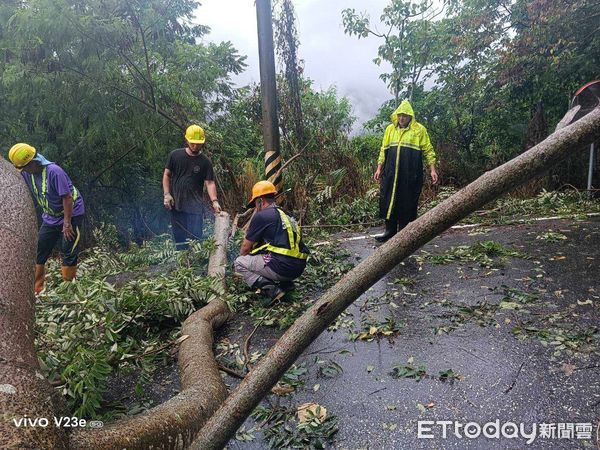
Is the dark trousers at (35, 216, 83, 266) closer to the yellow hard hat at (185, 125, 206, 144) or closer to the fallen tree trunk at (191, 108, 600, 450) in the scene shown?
the yellow hard hat at (185, 125, 206, 144)

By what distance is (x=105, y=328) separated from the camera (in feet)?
9.91

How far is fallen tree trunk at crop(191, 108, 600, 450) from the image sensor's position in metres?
0.99

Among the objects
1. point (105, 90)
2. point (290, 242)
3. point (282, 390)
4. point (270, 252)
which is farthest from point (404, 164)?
point (105, 90)

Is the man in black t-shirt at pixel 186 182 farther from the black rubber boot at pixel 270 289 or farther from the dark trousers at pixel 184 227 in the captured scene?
the black rubber boot at pixel 270 289

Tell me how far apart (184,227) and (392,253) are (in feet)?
16.2

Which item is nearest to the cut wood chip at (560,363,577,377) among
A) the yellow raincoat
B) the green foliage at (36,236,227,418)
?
the green foliage at (36,236,227,418)

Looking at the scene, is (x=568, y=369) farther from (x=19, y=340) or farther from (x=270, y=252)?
(x=19, y=340)

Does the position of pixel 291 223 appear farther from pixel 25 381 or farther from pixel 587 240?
pixel 587 240

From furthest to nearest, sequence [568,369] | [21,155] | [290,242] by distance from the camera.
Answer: [21,155], [290,242], [568,369]

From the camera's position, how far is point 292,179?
29.9 feet

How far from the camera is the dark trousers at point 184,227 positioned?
5598mm

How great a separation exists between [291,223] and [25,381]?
2829mm

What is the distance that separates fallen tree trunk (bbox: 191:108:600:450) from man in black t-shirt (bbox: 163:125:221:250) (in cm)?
439

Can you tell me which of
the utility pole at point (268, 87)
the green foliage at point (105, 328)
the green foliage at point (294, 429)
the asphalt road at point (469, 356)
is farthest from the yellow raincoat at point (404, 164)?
the green foliage at point (294, 429)
